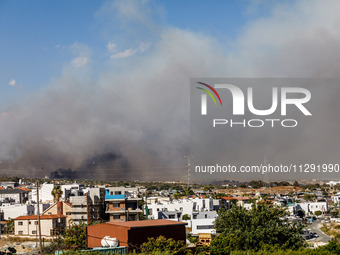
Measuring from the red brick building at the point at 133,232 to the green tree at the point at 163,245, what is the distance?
20.7 inches

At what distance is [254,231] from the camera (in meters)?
30.3

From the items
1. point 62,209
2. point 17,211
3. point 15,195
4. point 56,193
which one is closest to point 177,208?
point 62,209

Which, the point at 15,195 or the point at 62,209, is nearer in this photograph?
the point at 62,209

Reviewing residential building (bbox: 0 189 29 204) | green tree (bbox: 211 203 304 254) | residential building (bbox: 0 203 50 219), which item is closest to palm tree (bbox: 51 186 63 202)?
residential building (bbox: 0 203 50 219)

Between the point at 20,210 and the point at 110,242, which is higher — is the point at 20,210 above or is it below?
below

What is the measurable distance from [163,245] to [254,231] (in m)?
9.19

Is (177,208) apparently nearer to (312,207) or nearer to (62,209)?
(62,209)

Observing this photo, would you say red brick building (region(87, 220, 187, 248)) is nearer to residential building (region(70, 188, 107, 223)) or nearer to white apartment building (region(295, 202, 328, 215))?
residential building (region(70, 188, 107, 223))

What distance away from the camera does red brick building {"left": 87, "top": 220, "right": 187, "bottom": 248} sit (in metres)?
23.7

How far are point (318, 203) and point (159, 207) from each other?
45.5 metres

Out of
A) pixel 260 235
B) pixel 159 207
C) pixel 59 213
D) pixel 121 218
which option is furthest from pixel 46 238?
pixel 260 235

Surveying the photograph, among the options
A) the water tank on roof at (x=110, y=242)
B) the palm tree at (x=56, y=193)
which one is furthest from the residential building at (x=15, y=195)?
the water tank on roof at (x=110, y=242)

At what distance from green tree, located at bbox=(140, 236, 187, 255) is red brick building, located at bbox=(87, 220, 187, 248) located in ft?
1.73

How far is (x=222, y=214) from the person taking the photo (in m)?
33.6
